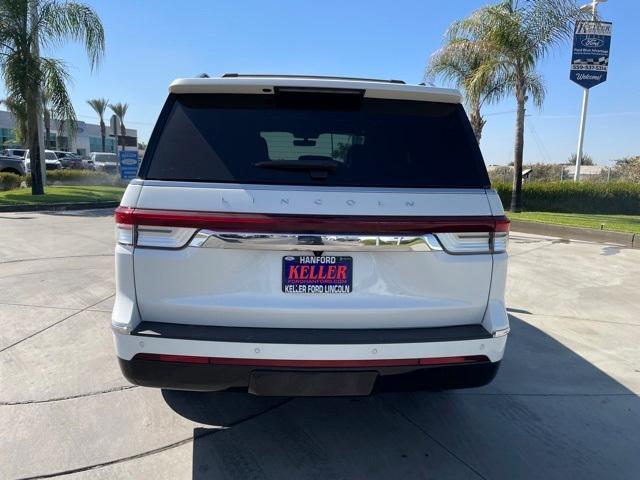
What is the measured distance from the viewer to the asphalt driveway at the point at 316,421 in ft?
9.34

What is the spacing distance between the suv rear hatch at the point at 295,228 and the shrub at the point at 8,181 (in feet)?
72.1

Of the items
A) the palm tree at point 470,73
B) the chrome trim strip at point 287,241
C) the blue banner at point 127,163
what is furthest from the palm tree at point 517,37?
the chrome trim strip at point 287,241

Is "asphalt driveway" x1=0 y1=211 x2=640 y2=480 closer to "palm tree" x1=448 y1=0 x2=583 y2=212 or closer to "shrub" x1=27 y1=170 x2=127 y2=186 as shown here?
"palm tree" x1=448 y1=0 x2=583 y2=212

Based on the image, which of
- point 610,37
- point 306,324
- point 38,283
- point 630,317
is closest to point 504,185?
point 610,37

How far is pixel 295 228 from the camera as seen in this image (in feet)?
7.84

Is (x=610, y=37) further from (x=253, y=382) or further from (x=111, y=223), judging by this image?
(x=253, y=382)

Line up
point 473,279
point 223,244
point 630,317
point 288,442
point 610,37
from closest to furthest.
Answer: point 223,244
point 473,279
point 288,442
point 630,317
point 610,37

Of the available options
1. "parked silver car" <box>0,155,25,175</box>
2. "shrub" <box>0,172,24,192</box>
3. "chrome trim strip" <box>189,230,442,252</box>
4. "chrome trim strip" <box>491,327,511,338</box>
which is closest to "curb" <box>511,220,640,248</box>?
"chrome trim strip" <box>491,327,511,338</box>

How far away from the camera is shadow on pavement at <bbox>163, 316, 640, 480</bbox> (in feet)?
9.34

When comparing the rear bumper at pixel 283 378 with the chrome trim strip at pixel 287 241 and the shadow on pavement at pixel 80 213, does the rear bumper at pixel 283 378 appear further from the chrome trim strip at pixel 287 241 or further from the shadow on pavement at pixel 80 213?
the shadow on pavement at pixel 80 213

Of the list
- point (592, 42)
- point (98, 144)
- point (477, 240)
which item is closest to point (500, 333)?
point (477, 240)

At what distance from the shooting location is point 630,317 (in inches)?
231

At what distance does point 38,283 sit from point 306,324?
5.36 m

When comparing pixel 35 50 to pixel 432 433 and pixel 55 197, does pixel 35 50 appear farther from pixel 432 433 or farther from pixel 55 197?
pixel 432 433
